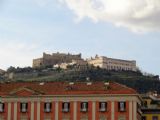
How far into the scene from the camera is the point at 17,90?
114 m

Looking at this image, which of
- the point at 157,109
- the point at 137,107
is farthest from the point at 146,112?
the point at 137,107

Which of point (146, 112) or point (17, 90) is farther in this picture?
point (146, 112)

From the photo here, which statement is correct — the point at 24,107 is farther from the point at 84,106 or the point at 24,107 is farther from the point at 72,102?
the point at 84,106

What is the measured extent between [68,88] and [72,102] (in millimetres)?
3335

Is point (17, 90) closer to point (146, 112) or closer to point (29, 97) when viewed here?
point (29, 97)

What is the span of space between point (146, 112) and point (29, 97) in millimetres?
26814

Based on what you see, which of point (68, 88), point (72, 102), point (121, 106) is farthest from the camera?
point (68, 88)

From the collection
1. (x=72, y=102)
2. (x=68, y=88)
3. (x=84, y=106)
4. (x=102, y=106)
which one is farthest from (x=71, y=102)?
(x=102, y=106)

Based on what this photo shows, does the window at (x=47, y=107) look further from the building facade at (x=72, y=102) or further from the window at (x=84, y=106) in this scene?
the window at (x=84, y=106)

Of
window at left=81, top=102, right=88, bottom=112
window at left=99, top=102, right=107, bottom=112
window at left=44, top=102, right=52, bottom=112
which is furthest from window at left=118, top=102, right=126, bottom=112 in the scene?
window at left=44, top=102, right=52, bottom=112

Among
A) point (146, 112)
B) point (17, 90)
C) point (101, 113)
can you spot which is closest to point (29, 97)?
point (17, 90)

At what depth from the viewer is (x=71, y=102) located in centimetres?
11106

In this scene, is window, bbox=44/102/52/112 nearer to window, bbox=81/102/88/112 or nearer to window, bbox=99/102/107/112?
window, bbox=81/102/88/112

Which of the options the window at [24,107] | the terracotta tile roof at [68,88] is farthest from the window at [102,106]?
the window at [24,107]
